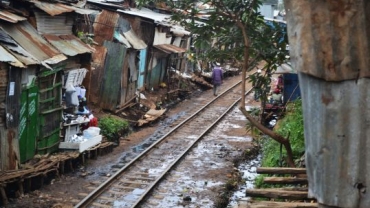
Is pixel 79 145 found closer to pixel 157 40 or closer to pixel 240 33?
pixel 240 33

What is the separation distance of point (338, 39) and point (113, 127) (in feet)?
49.3

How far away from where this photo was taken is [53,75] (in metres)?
14.6

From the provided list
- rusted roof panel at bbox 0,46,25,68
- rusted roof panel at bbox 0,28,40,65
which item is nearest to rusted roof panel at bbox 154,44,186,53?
rusted roof panel at bbox 0,28,40,65

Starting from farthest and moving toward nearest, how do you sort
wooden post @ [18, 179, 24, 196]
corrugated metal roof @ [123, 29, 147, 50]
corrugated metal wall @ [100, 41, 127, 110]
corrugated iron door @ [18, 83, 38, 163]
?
corrugated metal roof @ [123, 29, 147, 50] → corrugated metal wall @ [100, 41, 127, 110] → corrugated iron door @ [18, 83, 38, 163] → wooden post @ [18, 179, 24, 196]

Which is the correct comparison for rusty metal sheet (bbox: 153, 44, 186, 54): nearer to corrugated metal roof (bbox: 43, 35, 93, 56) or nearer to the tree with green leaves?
corrugated metal roof (bbox: 43, 35, 93, 56)

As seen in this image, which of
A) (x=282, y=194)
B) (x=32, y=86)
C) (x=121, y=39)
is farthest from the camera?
(x=121, y=39)

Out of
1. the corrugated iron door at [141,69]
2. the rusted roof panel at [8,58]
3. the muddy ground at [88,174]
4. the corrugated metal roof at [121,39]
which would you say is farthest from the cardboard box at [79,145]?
the corrugated iron door at [141,69]

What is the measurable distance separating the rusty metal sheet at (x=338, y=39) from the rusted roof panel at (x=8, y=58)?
26.8 ft

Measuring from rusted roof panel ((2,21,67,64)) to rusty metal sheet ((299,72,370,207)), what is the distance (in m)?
9.75

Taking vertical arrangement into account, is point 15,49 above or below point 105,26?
below

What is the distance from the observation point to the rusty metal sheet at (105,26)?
2156 cm

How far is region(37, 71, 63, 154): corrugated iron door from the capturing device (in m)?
13.9

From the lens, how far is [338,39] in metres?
4.06

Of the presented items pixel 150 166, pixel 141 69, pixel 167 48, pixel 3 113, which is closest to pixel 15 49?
pixel 3 113
